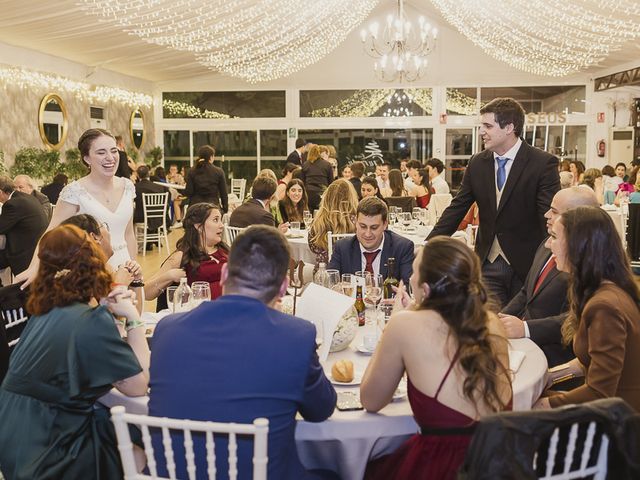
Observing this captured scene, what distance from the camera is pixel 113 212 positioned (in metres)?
4.41

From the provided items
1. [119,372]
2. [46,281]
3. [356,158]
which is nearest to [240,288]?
[119,372]

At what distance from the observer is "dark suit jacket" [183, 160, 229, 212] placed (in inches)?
393

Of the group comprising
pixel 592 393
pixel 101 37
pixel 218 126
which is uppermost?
pixel 101 37

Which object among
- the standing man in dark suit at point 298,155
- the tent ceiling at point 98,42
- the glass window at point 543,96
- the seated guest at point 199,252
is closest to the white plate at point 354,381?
the seated guest at point 199,252

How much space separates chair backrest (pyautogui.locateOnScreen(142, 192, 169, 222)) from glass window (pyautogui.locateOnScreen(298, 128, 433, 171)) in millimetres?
6581

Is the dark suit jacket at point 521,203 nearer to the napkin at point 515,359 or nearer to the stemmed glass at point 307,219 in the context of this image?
the napkin at point 515,359

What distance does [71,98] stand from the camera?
1321cm

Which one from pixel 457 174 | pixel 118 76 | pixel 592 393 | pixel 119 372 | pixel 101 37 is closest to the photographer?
pixel 119 372

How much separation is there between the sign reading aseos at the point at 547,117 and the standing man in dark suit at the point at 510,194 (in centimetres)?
1180

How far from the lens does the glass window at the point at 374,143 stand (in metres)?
17.6

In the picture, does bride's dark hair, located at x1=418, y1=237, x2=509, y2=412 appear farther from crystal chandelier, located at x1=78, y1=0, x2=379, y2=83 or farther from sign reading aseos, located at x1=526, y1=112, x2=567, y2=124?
sign reading aseos, located at x1=526, y1=112, x2=567, y2=124

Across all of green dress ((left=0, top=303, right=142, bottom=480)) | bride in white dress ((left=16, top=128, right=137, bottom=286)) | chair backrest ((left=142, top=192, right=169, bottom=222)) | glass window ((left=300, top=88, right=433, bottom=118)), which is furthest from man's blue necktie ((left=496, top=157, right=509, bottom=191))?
glass window ((left=300, top=88, right=433, bottom=118))

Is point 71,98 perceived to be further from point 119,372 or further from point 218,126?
point 119,372

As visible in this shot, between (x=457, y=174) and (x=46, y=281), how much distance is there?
52.2 ft
